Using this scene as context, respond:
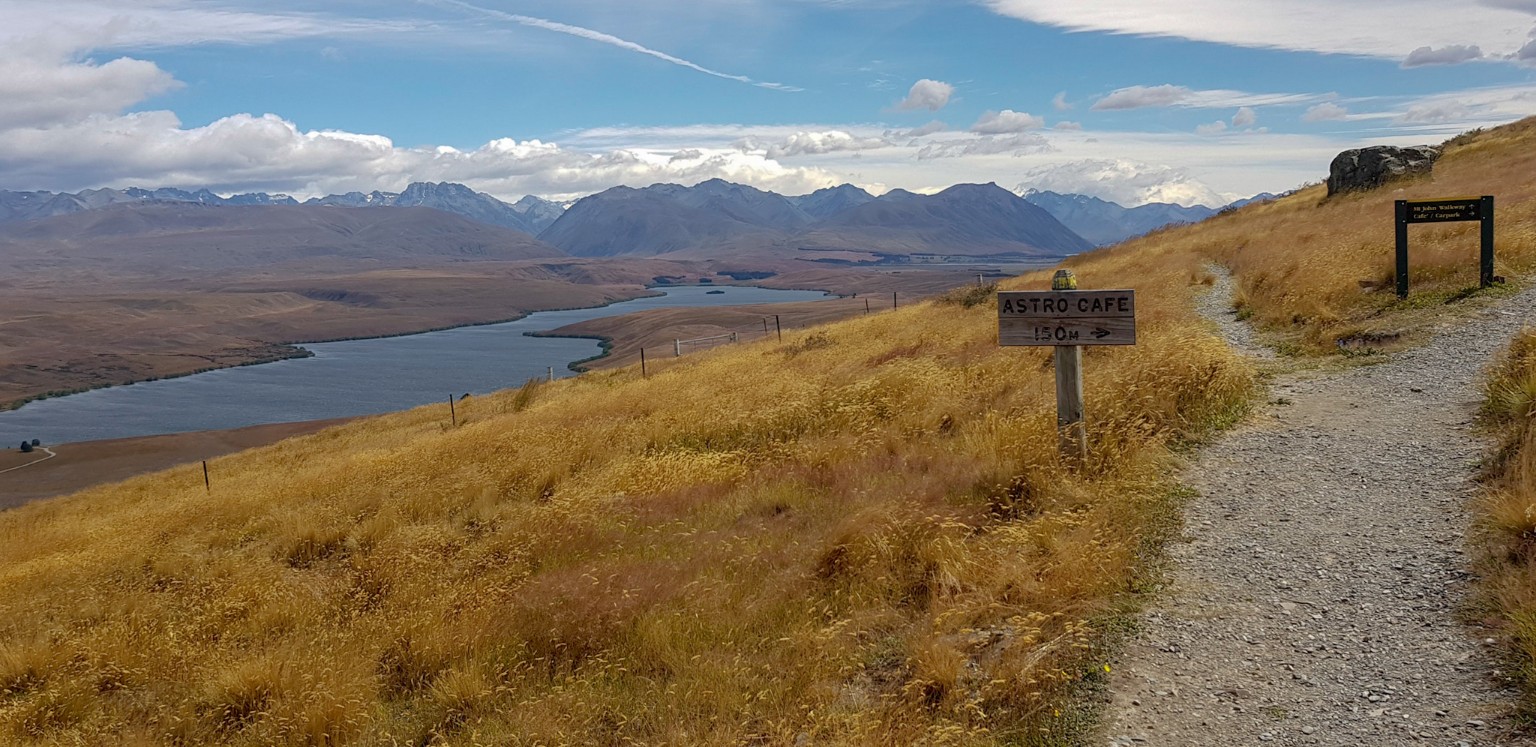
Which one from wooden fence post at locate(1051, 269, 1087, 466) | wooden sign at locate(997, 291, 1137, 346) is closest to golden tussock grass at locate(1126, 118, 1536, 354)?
wooden fence post at locate(1051, 269, 1087, 466)

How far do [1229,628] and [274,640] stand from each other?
7808mm

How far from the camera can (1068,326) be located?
28.8ft

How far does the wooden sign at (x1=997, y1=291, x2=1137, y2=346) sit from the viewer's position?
8.48 meters

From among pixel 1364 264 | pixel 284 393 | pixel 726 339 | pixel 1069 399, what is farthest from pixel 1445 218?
pixel 284 393

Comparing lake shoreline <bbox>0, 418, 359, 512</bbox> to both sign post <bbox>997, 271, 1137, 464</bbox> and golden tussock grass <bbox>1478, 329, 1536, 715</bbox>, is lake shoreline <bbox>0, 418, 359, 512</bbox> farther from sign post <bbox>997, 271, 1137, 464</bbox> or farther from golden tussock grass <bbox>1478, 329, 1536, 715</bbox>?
golden tussock grass <bbox>1478, 329, 1536, 715</bbox>

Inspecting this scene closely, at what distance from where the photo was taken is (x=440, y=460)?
15383 mm

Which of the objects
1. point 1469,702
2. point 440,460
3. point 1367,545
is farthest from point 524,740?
point 440,460

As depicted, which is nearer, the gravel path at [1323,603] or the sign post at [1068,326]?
the gravel path at [1323,603]

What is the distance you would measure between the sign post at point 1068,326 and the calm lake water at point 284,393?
352ft

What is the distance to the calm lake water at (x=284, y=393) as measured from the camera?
118 metres

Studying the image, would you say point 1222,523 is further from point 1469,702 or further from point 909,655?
point 909,655

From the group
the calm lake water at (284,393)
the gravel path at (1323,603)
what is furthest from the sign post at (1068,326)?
the calm lake water at (284,393)

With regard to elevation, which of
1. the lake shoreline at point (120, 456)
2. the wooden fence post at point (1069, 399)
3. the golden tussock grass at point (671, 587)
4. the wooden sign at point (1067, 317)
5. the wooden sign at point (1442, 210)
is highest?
the wooden sign at point (1442, 210)

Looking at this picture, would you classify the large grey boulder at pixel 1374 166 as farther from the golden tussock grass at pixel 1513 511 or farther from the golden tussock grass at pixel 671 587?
the golden tussock grass at pixel 1513 511
